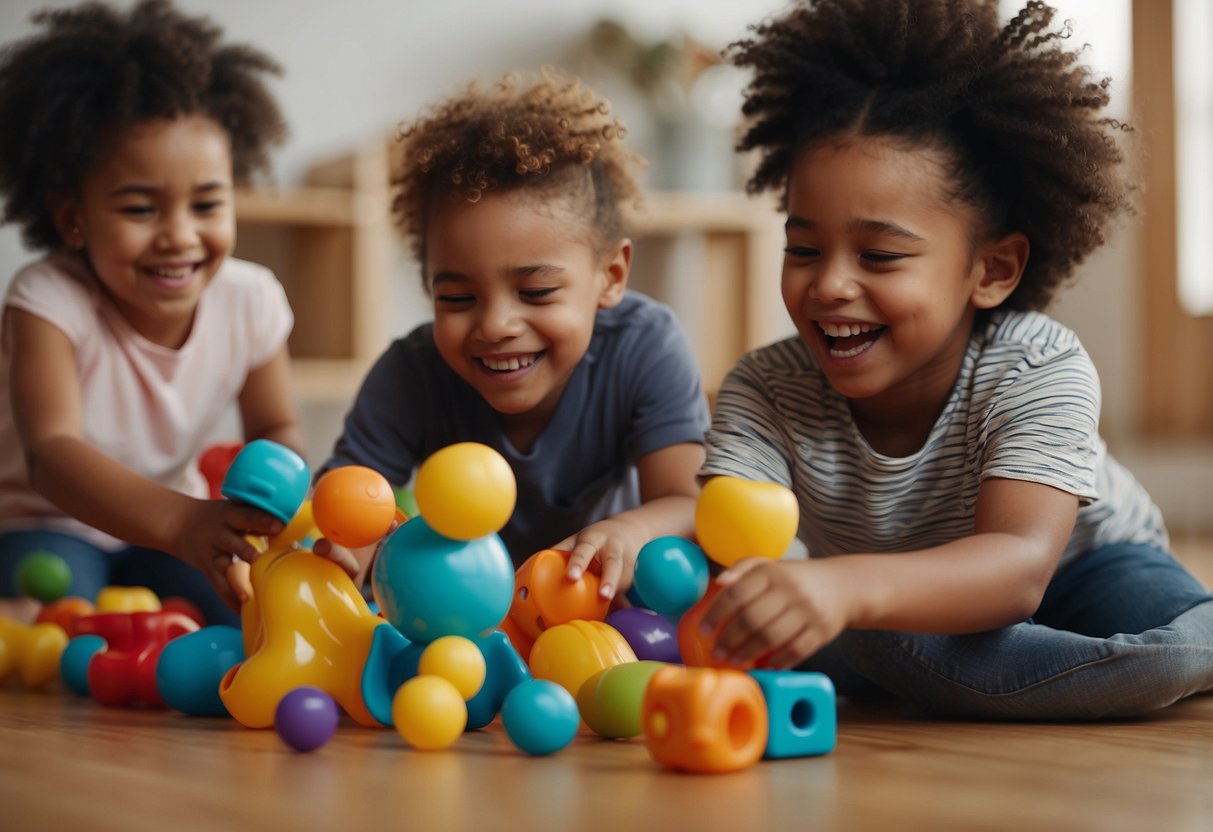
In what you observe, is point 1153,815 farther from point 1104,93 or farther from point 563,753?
point 1104,93

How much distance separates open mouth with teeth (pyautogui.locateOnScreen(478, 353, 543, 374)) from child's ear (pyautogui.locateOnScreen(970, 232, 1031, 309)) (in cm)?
43

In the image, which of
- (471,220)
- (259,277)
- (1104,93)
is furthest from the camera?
(259,277)

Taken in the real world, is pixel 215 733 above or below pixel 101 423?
below

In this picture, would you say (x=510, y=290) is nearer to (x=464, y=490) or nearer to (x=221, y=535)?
(x=221, y=535)

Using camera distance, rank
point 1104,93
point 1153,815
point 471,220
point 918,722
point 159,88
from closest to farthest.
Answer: point 1153,815, point 918,722, point 1104,93, point 471,220, point 159,88

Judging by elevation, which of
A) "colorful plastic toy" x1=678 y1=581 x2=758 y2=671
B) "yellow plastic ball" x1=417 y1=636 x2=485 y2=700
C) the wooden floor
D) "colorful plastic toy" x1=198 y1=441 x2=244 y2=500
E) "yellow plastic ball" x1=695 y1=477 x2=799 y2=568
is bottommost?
the wooden floor

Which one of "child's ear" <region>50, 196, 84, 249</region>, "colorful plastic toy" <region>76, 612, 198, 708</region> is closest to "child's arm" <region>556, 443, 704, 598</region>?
"colorful plastic toy" <region>76, 612, 198, 708</region>

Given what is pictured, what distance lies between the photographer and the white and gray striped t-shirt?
3.56 ft

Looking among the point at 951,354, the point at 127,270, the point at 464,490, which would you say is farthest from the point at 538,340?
the point at 127,270

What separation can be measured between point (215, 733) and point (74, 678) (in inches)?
13.0

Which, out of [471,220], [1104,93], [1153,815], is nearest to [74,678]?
[471,220]

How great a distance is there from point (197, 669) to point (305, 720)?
0.75 feet

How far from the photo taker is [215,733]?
3.22ft

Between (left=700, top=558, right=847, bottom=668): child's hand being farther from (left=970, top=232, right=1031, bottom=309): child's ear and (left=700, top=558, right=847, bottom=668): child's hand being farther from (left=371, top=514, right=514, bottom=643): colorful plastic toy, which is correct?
(left=970, top=232, right=1031, bottom=309): child's ear
